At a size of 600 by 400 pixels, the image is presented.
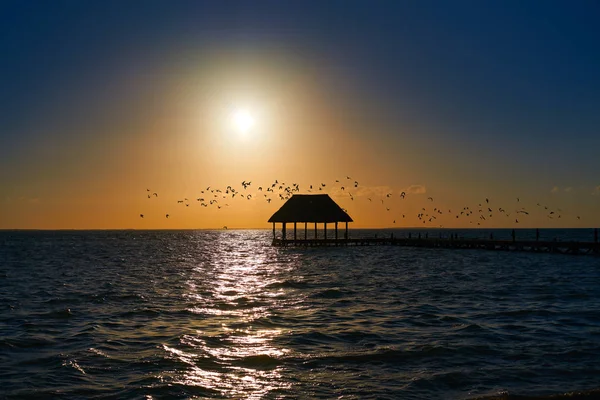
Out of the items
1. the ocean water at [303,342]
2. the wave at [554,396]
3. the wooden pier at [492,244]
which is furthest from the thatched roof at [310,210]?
the wave at [554,396]

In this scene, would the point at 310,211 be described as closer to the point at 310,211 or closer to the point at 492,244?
the point at 310,211

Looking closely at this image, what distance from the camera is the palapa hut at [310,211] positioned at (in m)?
69.6

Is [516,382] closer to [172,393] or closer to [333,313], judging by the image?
[172,393]

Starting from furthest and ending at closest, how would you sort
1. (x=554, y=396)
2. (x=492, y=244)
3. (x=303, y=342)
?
(x=492, y=244) < (x=303, y=342) < (x=554, y=396)

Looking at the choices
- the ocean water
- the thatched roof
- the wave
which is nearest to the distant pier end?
the thatched roof

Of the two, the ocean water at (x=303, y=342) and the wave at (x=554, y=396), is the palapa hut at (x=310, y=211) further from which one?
the wave at (x=554, y=396)

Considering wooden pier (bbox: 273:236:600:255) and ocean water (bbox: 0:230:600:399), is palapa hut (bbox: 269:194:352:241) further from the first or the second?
ocean water (bbox: 0:230:600:399)

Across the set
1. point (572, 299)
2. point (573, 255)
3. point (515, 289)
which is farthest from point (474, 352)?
point (573, 255)

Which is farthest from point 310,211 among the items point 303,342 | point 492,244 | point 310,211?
point 303,342

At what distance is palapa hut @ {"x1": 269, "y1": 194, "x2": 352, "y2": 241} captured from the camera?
228ft

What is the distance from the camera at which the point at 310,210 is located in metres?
70.5

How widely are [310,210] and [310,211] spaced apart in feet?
0.56

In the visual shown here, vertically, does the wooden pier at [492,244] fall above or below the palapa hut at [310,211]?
below

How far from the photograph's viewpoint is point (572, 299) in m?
23.6
